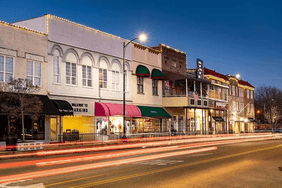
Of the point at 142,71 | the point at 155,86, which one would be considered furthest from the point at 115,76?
the point at 155,86

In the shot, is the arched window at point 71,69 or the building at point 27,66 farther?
the arched window at point 71,69

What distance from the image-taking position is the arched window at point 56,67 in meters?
30.8

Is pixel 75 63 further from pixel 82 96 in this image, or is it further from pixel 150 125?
pixel 150 125

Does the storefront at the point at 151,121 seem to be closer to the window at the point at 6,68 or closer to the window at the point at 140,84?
the window at the point at 140,84

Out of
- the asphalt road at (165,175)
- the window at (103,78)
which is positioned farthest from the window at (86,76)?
the asphalt road at (165,175)

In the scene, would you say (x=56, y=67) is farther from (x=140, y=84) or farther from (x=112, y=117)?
(x=140, y=84)

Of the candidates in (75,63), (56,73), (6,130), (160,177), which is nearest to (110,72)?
(75,63)

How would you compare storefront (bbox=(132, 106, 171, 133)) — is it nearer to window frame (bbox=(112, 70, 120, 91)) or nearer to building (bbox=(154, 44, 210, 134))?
building (bbox=(154, 44, 210, 134))

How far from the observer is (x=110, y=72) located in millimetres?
37219

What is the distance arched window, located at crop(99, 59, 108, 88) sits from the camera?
36.0 meters

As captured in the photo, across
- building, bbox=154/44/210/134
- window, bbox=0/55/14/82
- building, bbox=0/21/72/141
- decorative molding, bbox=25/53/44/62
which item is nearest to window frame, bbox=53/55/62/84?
building, bbox=0/21/72/141

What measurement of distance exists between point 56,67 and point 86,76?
3.76 meters

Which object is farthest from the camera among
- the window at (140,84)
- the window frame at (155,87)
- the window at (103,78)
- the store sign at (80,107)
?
the window frame at (155,87)

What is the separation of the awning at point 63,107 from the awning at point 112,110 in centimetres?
439
